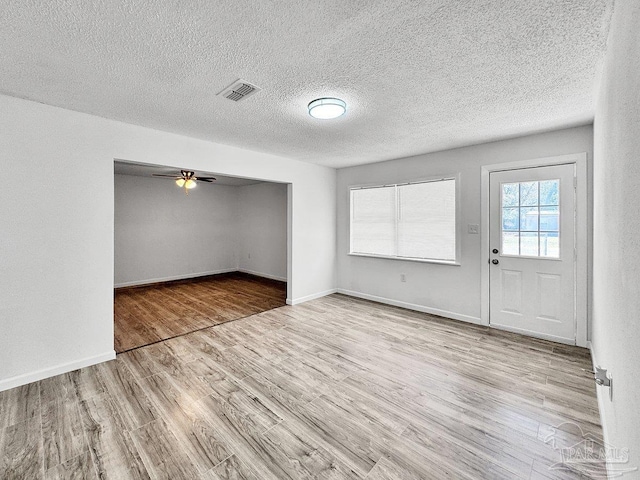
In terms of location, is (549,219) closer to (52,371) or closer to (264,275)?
(52,371)

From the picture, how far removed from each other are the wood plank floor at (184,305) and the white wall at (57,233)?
1.97ft

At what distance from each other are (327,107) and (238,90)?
0.77 m

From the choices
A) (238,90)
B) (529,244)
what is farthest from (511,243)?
(238,90)

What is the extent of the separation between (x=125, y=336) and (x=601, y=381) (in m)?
4.54

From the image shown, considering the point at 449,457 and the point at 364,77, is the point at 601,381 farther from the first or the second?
the point at 364,77

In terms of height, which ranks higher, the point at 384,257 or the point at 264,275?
the point at 384,257

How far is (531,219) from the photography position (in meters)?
3.47

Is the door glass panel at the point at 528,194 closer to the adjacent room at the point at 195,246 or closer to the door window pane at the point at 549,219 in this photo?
the door window pane at the point at 549,219

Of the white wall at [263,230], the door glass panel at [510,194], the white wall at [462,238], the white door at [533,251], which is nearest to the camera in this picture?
the white door at [533,251]

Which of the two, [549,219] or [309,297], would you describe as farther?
[309,297]

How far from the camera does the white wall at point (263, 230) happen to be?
23.1 feet

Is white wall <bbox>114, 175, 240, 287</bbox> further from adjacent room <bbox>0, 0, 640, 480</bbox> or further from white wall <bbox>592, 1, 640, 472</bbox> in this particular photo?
white wall <bbox>592, 1, 640, 472</bbox>

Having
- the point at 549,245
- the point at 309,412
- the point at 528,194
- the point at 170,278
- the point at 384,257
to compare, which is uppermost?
the point at 528,194

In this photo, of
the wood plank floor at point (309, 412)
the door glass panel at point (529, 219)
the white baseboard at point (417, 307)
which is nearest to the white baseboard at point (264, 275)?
the white baseboard at point (417, 307)
